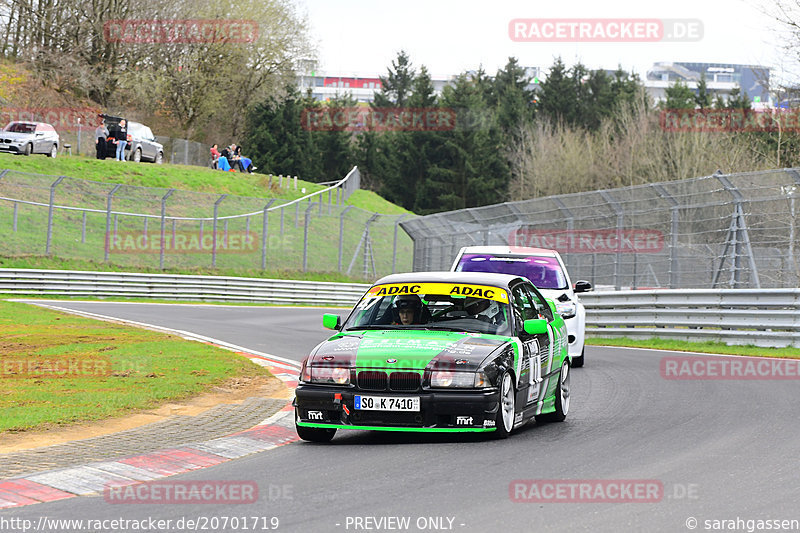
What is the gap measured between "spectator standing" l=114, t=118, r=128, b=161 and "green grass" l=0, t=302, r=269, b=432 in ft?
106

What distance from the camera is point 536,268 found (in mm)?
16500

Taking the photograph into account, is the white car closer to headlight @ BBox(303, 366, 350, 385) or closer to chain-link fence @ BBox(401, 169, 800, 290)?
chain-link fence @ BBox(401, 169, 800, 290)

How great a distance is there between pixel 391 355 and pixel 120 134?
45.6m

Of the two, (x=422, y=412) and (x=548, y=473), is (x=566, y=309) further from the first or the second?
(x=548, y=473)

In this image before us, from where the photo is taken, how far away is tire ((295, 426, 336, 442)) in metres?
8.82

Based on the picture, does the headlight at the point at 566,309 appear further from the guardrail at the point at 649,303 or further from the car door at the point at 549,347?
the car door at the point at 549,347

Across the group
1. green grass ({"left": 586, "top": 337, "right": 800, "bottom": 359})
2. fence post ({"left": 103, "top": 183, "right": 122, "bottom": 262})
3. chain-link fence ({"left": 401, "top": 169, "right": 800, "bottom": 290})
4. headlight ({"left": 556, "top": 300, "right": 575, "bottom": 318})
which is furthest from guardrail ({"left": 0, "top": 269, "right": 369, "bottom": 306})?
headlight ({"left": 556, "top": 300, "right": 575, "bottom": 318})

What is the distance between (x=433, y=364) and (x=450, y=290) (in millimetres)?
1391

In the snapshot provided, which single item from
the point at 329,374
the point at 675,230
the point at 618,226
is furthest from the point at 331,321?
the point at 618,226

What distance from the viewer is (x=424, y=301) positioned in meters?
9.69

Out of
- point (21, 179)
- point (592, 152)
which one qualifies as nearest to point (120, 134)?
point (21, 179)

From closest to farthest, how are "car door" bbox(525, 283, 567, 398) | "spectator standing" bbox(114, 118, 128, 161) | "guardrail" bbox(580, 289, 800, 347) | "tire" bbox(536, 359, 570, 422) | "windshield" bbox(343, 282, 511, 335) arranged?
"windshield" bbox(343, 282, 511, 335) → "car door" bbox(525, 283, 567, 398) → "tire" bbox(536, 359, 570, 422) → "guardrail" bbox(580, 289, 800, 347) → "spectator standing" bbox(114, 118, 128, 161)

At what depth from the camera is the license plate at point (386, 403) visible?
8.34 m

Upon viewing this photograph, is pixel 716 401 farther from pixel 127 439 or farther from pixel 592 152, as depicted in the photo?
pixel 592 152
